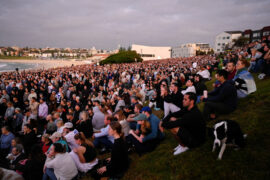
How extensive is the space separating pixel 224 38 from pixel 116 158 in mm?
89373

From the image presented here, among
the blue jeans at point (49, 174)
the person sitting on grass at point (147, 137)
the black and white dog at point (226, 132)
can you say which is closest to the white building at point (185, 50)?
the person sitting on grass at point (147, 137)

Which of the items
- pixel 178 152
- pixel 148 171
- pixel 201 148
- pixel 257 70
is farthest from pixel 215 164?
pixel 257 70

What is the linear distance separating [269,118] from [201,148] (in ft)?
6.83

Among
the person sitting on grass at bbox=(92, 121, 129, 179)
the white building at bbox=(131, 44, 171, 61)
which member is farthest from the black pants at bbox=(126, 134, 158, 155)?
the white building at bbox=(131, 44, 171, 61)

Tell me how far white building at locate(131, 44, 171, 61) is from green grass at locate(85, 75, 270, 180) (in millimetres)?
69207

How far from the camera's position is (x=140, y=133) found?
4.56m

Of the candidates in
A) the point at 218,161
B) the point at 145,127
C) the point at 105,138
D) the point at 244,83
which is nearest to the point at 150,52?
the point at 244,83

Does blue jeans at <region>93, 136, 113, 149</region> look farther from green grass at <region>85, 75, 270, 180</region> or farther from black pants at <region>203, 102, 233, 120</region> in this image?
black pants at <region>203, 102, 233, 120</region>

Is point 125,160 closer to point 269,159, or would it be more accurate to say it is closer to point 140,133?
point 140,133

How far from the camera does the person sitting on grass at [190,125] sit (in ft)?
10.7

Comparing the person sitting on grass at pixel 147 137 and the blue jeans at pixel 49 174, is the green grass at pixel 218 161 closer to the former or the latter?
the person sitting on grass at pixel 147 137

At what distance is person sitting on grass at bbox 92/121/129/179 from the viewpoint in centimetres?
337

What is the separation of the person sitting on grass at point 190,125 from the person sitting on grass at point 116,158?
39.1 inches

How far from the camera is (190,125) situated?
10.9ft
